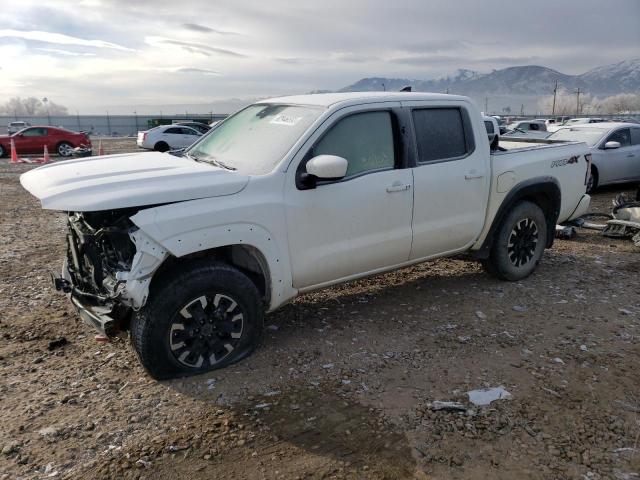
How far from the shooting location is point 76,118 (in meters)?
57.0

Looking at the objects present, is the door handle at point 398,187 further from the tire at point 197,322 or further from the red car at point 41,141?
the red car at point 41,141

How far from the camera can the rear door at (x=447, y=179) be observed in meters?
4.70

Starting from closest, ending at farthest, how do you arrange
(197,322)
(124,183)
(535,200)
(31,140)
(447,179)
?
(124,183)
(197,322)
(447,179)
(535,200)
(31,140)

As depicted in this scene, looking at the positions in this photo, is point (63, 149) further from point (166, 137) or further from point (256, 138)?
point (256, 138)

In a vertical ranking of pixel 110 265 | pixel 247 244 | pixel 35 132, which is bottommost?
pixel 110 265

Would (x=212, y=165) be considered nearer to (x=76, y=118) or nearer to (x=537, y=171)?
(x=537, y=171)

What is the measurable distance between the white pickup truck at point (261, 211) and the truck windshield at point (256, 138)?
15 mm

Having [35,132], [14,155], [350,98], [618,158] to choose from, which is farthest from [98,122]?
[350,98]

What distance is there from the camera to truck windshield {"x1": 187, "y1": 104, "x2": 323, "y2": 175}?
4074 millimetres

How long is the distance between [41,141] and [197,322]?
72.5ft

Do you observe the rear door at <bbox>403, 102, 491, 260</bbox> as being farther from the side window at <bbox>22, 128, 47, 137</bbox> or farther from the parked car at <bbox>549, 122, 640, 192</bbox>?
the side window at <bbox>22, 128, 47, 137</bbox>

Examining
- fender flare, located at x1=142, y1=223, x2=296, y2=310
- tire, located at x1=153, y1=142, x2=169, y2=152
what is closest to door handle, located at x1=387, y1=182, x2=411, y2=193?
fender flare, located at x1=142, y1=223, x2=296, y2=310

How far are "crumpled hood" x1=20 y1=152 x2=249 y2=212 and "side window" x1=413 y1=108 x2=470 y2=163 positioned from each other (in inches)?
69.9

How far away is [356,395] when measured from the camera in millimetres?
3562
